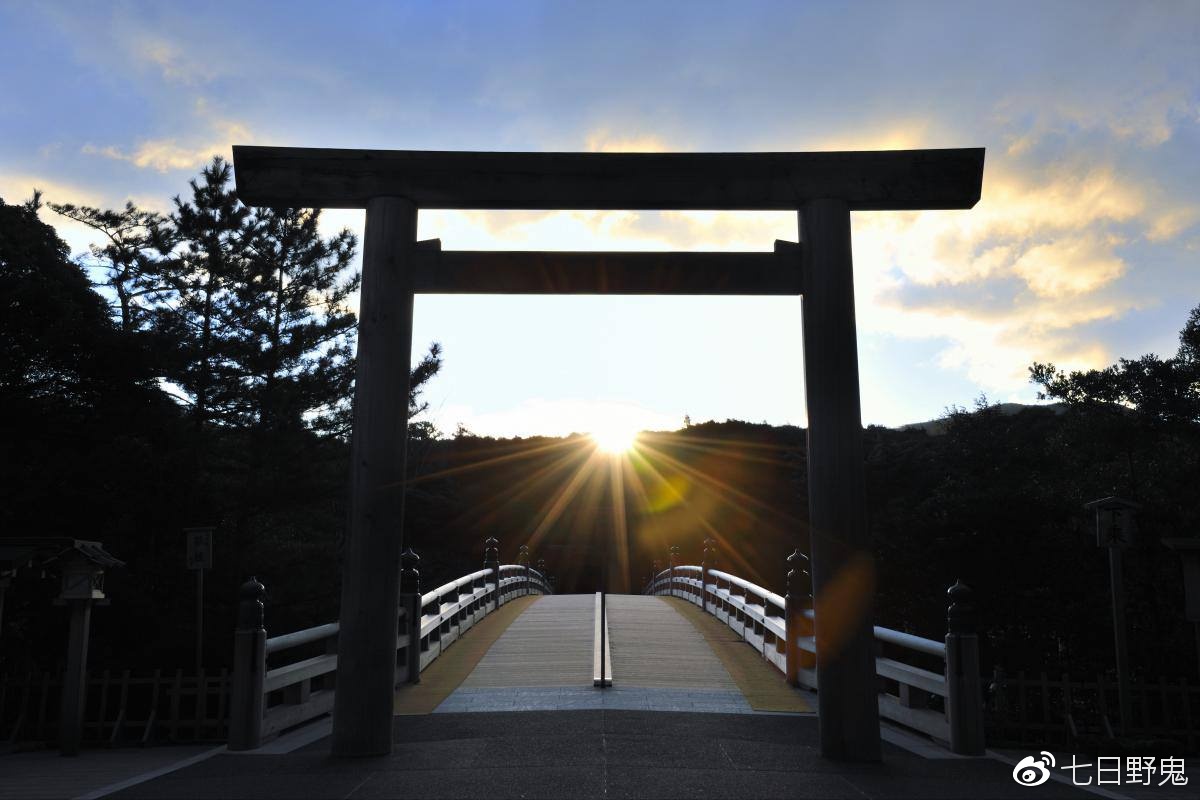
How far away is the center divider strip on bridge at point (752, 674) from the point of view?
9.14 meters

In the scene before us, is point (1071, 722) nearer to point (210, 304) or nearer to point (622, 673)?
point (622, 673)

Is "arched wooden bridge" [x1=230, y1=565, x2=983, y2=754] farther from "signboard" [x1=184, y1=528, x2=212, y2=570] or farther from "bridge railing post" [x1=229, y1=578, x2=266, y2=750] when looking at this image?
"signboard" [x1=184, y1=528, x2=212, y2=570]

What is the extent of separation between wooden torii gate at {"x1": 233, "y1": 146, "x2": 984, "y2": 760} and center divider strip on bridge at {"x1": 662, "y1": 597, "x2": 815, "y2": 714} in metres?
2.81

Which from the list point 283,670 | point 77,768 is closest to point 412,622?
point 283,670

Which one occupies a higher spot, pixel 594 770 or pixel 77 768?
pixel 594 770

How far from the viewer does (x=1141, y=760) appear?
7434 millimetres

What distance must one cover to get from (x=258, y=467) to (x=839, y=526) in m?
19.2

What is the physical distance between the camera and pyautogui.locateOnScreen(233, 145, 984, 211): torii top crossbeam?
689 cm

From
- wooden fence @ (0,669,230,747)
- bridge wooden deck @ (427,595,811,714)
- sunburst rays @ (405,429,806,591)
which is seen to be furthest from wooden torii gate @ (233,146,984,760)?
sunburst rays @ (405,429,806,591)

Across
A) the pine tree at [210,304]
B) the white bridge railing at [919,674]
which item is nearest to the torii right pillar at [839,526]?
the white bridge railing at [919,674]

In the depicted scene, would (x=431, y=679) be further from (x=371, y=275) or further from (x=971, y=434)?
(x=971, y=434)

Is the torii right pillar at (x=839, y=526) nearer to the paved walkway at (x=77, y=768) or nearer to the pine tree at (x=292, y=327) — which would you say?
the paved walkway at (x=77, y=768)

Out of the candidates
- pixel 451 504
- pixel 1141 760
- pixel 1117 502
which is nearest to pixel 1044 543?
pixel 1117 502

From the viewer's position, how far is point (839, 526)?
254 inches
